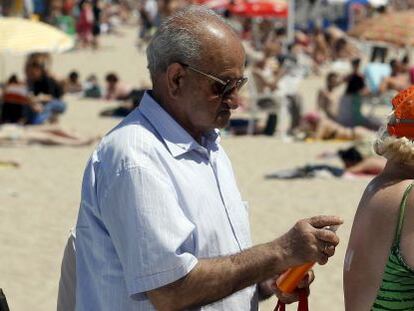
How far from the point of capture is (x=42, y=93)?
46.5 ft

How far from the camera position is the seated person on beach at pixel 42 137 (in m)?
12.2

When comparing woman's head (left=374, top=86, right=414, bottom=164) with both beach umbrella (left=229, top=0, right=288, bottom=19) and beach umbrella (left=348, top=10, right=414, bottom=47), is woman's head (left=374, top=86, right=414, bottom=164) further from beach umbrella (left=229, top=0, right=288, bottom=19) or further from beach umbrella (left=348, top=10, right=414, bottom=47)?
beach umbrella (left=229, top=0, right=288, bottom=19)

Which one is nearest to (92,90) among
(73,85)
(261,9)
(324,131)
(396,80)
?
(73,85)

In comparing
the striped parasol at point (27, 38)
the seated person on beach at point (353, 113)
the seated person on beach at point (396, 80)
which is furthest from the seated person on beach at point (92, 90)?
the seated person on beach at point (353, 113)

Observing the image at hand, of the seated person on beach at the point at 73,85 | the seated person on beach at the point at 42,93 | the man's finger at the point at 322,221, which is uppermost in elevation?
the man's finger at the point at 322,221

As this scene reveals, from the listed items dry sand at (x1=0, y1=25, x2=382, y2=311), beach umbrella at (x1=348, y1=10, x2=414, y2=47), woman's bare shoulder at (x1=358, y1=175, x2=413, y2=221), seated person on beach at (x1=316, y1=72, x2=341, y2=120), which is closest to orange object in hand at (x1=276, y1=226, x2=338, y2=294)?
woman's bare shoulder at (x1=358, y1=175, x2=413, y2=221)

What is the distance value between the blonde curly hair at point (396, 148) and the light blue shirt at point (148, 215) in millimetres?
392

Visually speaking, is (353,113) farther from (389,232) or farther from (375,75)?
(389,232)

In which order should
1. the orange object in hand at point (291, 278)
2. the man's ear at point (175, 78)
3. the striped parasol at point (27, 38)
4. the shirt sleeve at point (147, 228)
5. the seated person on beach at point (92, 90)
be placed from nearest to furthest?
the shirt sleeve at point (147, 228) → the man's ear at point (175, 78) → the orange object in hand at point (291, 278) → the striped parasol at point (27, 38) → the seated person on beach at point (92, 90)

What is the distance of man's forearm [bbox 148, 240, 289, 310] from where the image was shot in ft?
7.73

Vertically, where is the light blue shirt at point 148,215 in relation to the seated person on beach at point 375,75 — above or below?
above

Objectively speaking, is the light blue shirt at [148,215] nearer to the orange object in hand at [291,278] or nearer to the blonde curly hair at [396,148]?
the orange object in hand at [291,278]

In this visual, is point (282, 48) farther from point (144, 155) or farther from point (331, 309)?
point (144, 155)

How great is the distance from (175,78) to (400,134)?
599 millimetres
